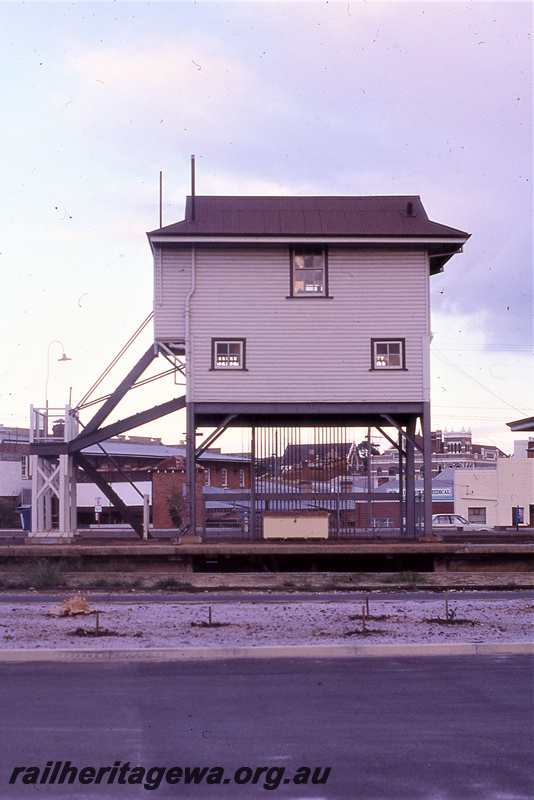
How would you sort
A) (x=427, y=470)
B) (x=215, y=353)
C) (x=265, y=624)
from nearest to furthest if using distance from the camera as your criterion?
(x=265, y=624)
(x=427, y=470)
(x=215, y=353)

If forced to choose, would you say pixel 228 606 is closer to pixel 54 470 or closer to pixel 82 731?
pixel 82 731

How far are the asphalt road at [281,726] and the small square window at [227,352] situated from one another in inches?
604

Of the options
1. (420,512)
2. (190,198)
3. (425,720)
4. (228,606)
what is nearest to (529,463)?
(420,512)

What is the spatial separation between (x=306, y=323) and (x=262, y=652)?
15508 mm

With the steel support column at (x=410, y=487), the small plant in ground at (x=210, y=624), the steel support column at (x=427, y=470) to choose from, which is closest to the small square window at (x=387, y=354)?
the steel support column at (x=427, y=470)

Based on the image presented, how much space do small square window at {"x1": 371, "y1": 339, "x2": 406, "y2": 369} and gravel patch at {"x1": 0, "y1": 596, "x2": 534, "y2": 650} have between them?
1078 centimetres

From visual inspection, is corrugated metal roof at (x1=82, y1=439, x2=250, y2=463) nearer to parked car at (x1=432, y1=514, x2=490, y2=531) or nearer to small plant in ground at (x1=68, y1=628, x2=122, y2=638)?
parked car at (x1=432, y1=514, x2=490, y2=531)

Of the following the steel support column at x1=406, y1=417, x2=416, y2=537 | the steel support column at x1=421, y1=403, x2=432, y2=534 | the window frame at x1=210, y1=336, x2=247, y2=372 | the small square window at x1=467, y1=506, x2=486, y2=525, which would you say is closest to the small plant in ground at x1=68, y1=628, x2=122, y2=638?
the window frame at x1=210, y1=336, x2=247, y2=372

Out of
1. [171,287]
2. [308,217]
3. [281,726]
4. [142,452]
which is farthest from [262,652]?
[142,452]

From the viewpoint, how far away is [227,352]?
24.7 metres

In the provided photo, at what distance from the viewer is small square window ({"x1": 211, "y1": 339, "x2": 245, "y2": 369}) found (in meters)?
24.7

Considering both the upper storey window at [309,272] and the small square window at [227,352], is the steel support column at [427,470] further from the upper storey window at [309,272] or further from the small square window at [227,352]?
the small square window at [227,352]

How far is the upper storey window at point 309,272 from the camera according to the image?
2495cm

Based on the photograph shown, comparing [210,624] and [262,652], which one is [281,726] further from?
[210,624]
